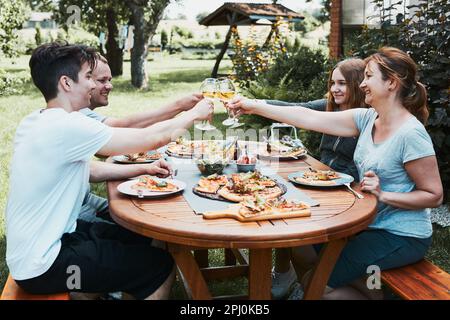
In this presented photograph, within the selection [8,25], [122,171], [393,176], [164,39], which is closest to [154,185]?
[122,171]

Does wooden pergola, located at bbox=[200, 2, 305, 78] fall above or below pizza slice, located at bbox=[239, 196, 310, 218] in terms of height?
above

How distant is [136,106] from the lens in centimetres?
1416

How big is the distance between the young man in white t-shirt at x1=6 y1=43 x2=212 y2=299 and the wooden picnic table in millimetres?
226

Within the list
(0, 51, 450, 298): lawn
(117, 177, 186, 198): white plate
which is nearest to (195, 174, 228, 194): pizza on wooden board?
(117, 177, 186, 198): white plate

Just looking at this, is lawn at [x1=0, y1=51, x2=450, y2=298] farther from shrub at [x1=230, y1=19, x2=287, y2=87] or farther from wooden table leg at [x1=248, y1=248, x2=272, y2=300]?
wooden table leg at [x1=248, y1=248, x2=272, y2=300]

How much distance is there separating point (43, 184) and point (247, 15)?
593 inches

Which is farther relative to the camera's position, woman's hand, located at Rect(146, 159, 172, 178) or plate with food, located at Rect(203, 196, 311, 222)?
woman's hand, located at Rect(146, 159, 172, 178)

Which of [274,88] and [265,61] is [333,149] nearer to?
[274,88]

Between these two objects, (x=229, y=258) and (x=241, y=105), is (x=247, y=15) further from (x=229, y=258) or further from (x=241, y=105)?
(x=241, y=105)

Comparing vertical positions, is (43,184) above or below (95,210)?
above

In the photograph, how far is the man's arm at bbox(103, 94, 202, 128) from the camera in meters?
4.12

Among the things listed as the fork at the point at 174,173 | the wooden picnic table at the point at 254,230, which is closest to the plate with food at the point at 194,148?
the fork at the point at 174,173

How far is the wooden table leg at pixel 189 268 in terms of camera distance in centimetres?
252

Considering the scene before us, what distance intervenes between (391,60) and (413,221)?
959mm
